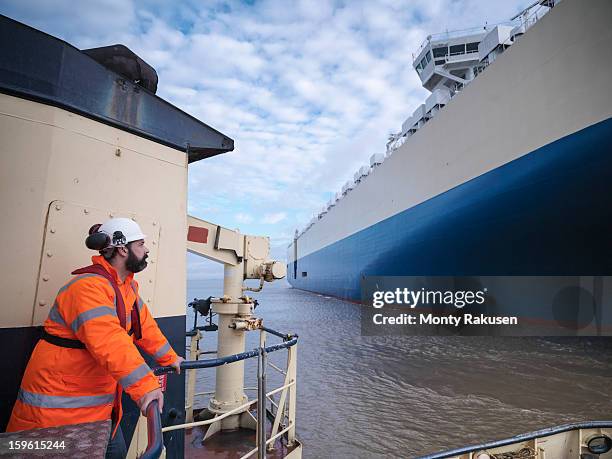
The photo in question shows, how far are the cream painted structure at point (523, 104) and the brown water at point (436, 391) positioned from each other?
5.70 meters

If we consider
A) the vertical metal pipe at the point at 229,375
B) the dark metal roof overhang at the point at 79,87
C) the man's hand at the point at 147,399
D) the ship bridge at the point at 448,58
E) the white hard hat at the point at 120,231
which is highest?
the ship bridge at the point at 448,58

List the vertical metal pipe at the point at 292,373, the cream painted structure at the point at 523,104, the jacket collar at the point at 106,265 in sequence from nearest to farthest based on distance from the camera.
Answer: the jacket collar at the point at 106,265, the vertical metal pipe at the point at 292,373, the cream painted structure at the point at 523,104

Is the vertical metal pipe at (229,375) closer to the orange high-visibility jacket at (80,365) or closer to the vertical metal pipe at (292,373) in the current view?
the vertical metal pipe at (292,373)

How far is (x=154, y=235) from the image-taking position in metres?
2.42

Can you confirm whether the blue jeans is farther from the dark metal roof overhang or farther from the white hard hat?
the dark metal roof overhang

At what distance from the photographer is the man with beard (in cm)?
144

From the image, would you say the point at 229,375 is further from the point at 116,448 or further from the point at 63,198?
the point at 63,198

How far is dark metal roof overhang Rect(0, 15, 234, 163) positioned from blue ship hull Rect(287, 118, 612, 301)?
951 centimetres

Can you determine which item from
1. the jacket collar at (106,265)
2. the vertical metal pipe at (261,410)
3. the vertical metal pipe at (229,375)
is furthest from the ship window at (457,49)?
the jacket collar at (106,265)

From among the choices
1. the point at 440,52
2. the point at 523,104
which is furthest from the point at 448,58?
the point at 523,104

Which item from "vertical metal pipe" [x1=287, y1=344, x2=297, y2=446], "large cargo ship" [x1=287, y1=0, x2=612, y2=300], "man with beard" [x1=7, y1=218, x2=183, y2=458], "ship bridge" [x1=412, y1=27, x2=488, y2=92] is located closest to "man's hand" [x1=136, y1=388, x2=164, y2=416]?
"man with beard" [x1=7, y1=218, x2=183, y2=458]

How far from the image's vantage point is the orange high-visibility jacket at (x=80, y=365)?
1436mm

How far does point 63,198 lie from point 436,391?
23.1 feet

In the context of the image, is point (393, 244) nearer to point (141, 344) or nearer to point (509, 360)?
point (509, 360)
